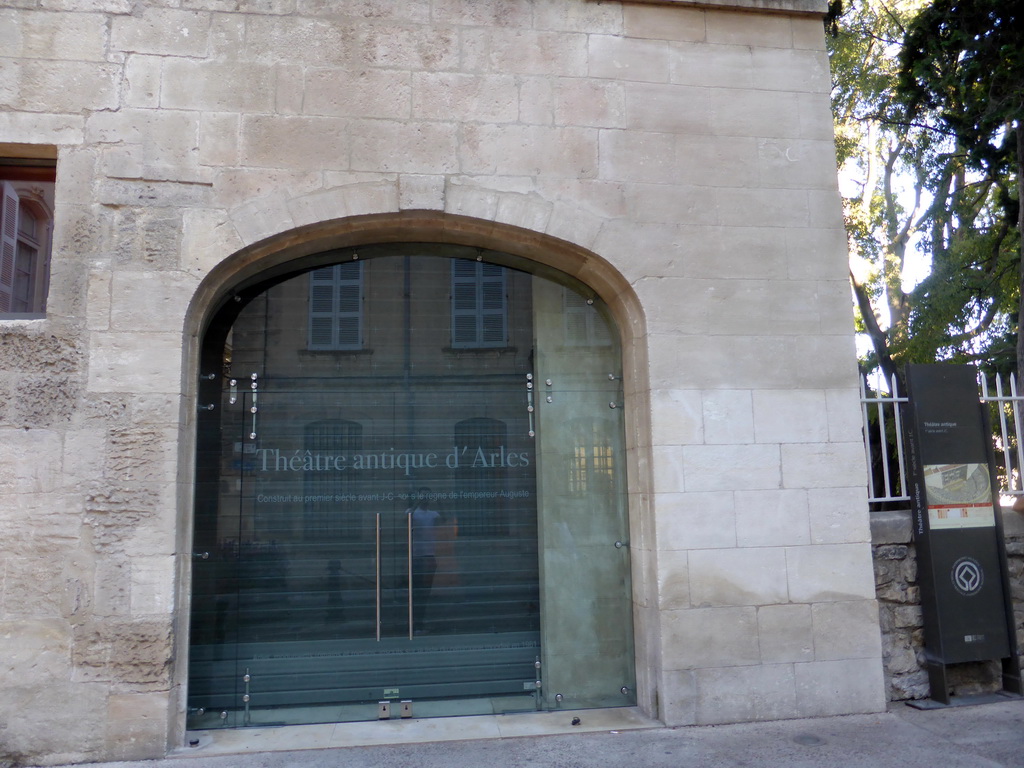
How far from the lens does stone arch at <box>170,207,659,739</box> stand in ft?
17.1

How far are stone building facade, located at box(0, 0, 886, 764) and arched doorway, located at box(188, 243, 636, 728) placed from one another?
0.04 m

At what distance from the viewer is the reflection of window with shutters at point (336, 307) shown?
18.7 ft

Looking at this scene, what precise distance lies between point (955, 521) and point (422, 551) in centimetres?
385

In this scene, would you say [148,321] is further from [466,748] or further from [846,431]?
[846,431]

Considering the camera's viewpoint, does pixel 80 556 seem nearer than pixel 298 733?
Yes

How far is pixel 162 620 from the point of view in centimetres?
482

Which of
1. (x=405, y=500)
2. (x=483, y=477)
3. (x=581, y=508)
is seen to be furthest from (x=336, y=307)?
(x=581, y=508)

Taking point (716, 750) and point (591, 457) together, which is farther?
point (591, 457)

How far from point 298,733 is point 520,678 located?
1.51 meters

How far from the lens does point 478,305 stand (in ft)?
19.4

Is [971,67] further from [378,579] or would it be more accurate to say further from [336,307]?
[378,579]

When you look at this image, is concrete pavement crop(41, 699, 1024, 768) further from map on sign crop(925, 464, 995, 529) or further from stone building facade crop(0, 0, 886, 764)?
map on sign crop(925, 464, 995, 529)

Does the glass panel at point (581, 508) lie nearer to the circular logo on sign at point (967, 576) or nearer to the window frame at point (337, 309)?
the window frame at point (337, 309)

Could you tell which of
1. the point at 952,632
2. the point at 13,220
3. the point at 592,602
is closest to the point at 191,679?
the point at 592,602
